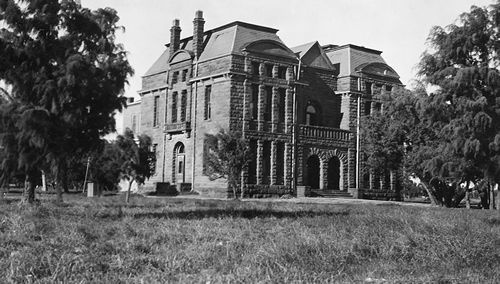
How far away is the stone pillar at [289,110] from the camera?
45.5 metres

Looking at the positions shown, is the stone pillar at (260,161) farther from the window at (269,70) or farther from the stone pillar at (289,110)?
the window at (269,70)

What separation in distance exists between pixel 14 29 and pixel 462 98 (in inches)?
427

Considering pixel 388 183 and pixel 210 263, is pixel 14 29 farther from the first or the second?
pixel 388 183

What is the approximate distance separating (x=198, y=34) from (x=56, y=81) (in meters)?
33.6

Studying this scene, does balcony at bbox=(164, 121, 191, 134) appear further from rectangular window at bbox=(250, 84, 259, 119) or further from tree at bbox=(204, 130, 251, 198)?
tree at bbox=(204, 130, 251, 198)

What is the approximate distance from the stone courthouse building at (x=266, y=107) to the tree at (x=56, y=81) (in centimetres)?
2693

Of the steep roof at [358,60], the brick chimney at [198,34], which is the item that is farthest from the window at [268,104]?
the steep roof at [358,60]

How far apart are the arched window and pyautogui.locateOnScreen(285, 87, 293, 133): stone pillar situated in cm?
383

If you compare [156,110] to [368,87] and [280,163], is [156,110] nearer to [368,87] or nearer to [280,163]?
[280,163]

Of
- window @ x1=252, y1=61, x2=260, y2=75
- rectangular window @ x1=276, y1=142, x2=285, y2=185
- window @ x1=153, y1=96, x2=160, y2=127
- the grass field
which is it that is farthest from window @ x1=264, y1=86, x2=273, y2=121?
the grass field

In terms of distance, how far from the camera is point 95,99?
14320 millimetres

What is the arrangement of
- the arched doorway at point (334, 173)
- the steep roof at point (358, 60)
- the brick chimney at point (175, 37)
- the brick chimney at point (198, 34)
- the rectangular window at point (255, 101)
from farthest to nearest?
the brick chimney at point (175, 37), the steep roof at point (358, 60), the arched doorway at point (334, 173), the brick chimney at point (198, 34), the rectangular window at point (255, 101)

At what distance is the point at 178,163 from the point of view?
48.1 m

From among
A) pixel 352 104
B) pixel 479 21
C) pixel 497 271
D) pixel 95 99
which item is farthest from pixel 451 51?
pixel 352 104
